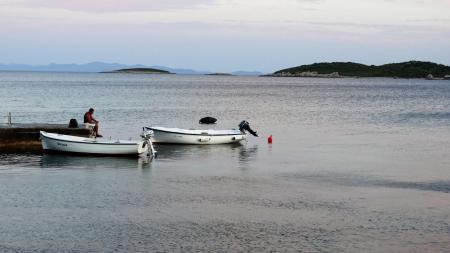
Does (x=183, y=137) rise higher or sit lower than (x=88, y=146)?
lower

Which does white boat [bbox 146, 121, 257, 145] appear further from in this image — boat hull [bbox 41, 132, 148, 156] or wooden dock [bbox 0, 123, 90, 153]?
boat hull [bbox 41, 132, 148, 156]

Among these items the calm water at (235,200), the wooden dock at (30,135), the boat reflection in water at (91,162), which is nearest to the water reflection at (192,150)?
the calm water at (235,200)

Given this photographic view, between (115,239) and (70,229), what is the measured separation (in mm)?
1774

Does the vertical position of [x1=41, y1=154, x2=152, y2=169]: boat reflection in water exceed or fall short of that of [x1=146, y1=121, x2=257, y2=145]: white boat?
it falls short

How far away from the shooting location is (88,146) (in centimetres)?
3597

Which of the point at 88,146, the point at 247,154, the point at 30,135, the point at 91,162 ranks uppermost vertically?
the point at 30,135

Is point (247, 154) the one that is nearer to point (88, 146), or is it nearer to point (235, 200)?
point (88, 146)

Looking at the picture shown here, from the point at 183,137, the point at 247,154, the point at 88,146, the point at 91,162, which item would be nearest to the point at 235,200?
the point at 91,162

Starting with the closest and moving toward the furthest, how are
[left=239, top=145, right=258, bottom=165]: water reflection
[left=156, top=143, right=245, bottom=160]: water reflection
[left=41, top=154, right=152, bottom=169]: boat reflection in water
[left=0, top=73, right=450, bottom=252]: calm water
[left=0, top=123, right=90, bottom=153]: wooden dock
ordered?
[left=0, top=73, right=450, bottom=252]: calm water
[left=41, top=154, right=152, bottom=169]: boat reflection in water
[left=239, top=145, right=258, bottom=165]: water reflection
[left=0, top=123, right=90, bottom=153]: wooden dock
[left=156, top=143, right=245, bottom=160]: water reflection

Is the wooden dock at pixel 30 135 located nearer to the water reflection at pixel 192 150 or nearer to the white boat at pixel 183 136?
the water reflection at pixel 192 150

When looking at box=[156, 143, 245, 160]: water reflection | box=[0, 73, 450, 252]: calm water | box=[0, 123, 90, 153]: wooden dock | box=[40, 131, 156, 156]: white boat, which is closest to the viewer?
box=[0, 73, 450, 252]: calm water

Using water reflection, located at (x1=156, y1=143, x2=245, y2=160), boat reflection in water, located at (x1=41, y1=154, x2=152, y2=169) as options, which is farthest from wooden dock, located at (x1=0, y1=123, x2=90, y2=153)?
water reflection, located at (x1=156, y1=143, x2=245, y2=160)

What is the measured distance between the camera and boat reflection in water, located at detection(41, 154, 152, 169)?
33344 millimetres

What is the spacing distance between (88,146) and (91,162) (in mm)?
1624
